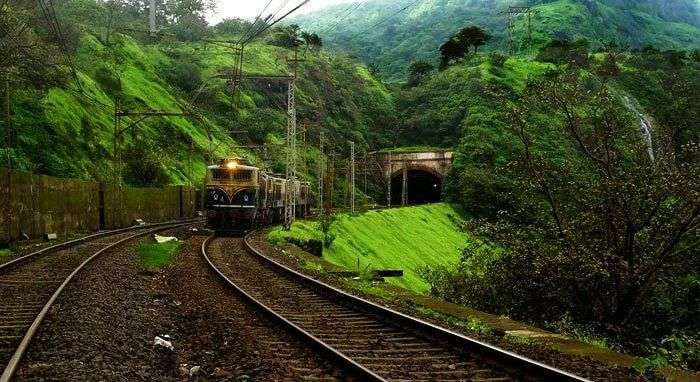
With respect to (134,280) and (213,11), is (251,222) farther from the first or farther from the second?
(213,11)

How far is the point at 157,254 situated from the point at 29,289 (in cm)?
730

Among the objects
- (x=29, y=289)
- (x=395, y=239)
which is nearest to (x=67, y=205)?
(x=29, y=289)

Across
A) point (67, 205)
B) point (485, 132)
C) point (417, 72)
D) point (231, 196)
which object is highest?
point (417, 72)

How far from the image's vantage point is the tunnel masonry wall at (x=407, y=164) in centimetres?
7525

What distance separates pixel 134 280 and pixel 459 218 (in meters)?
50.5

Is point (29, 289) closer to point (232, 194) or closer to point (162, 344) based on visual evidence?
point (162, 344)

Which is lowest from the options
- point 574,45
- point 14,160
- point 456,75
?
point 14,160

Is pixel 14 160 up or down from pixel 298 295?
up

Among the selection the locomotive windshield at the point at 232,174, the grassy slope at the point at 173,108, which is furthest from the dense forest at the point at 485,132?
the locomotive windshield at the point at 232,174

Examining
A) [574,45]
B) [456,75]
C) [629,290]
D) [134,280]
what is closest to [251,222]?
[134,280]

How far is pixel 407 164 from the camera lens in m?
77.6

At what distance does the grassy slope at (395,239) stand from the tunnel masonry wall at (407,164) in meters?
15.8

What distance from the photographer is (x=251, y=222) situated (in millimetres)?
30438

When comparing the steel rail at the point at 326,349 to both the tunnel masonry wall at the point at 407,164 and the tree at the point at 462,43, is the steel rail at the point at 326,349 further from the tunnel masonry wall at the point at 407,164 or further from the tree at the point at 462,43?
the tree at the point at 462,43
